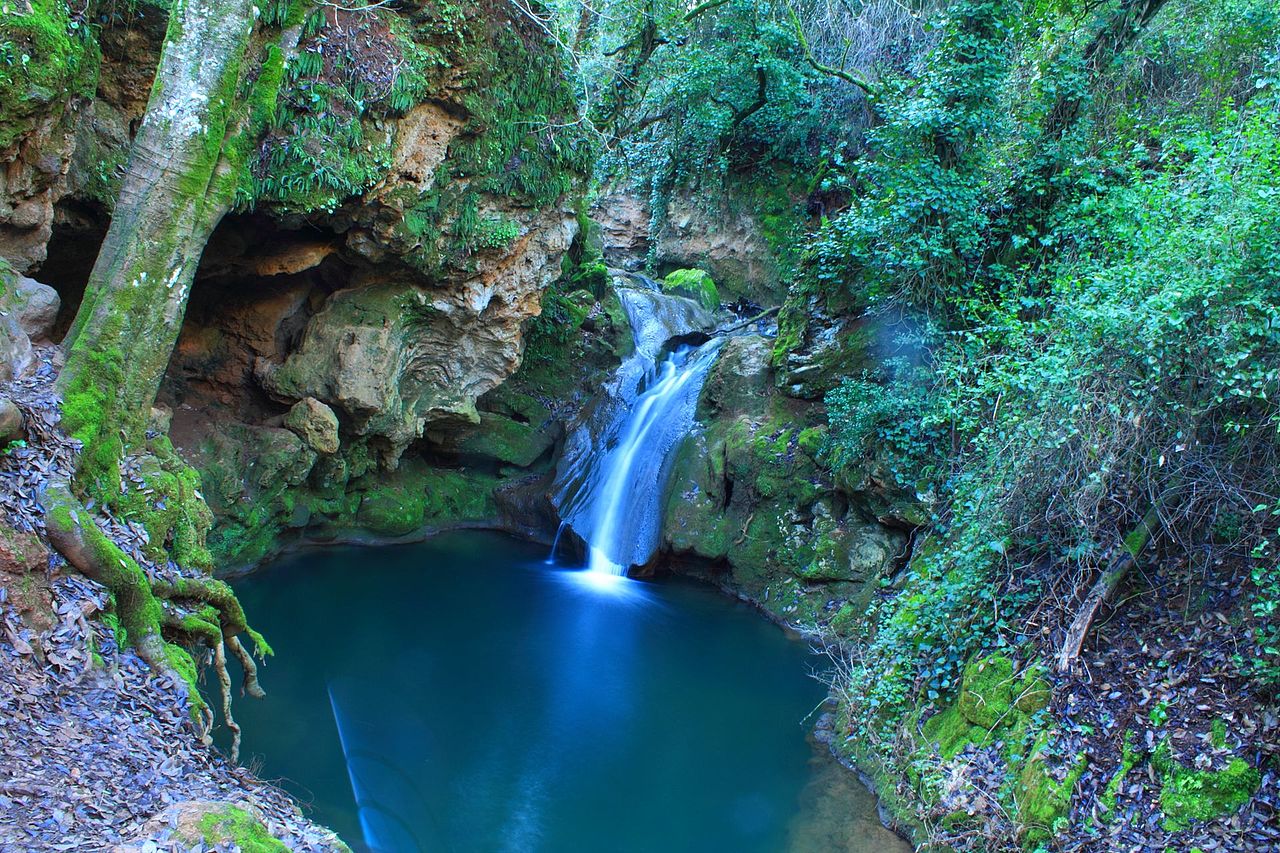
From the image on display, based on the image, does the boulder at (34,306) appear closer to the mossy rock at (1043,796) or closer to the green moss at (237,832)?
the green moss at (237,832)

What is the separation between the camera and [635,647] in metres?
10.4

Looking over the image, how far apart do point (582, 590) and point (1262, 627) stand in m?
8.55

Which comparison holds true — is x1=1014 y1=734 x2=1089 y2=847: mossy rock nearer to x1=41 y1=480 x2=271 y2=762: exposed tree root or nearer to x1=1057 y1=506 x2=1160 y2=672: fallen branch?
x1=1057 y1=506 x2=1160 y2=672: fallen branch

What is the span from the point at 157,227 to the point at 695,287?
517 inches

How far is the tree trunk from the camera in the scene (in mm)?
5625

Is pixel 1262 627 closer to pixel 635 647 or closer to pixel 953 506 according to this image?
pixel 953 506

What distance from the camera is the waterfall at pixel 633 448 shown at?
1275 centimetres

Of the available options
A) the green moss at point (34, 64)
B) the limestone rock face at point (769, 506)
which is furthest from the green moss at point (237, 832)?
the limestone rock face at point (769, 506)

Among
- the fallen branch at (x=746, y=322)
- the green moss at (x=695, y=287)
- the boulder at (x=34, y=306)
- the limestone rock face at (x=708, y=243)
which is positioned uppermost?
the limestone rock face at (x=708, y=243)

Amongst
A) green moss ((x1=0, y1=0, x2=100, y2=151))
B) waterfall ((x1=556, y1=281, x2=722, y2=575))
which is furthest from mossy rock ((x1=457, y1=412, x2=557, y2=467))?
green moss ((x1=0, y1=0, x2=100, y2=151))

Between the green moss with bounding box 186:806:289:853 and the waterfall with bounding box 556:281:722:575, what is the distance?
8746 millimetres

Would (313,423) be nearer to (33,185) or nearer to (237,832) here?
(33,185)

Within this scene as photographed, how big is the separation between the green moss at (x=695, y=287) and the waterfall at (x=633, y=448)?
1.70m

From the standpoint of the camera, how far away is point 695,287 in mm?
17844
